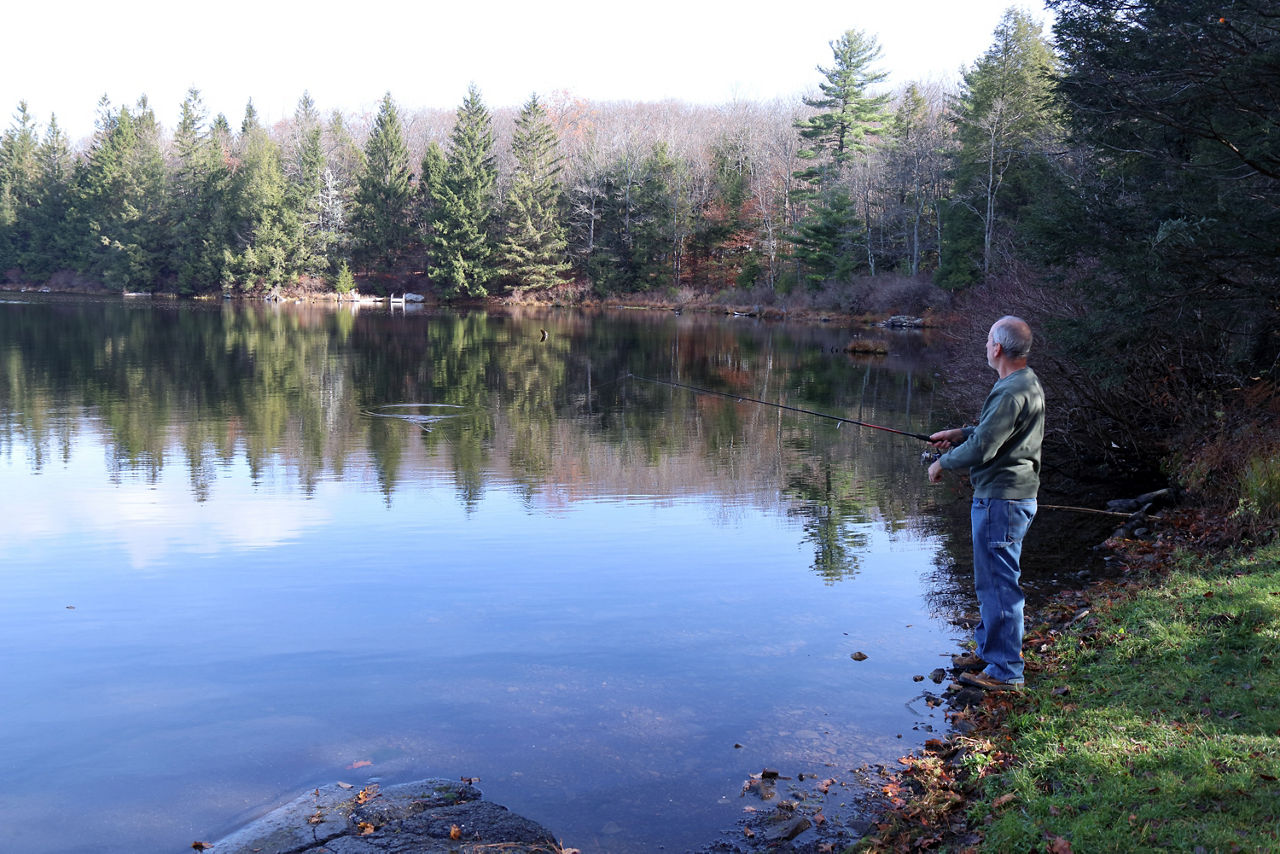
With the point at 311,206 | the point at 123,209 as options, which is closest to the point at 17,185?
the point at 123,209

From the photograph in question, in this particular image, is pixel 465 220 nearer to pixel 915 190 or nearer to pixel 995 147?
pixel 915 190

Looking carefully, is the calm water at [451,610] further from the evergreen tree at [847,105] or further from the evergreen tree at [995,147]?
the evergreen tree at [847,105]

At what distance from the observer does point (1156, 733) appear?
15.3ft

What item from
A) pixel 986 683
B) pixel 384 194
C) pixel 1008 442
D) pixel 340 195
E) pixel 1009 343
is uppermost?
pixel 384 194

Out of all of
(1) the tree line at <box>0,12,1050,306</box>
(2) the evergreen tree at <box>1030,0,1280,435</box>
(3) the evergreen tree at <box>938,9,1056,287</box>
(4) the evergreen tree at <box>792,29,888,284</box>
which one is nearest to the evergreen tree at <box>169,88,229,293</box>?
(1) the tree line at <box>0,12,1050,306</box>

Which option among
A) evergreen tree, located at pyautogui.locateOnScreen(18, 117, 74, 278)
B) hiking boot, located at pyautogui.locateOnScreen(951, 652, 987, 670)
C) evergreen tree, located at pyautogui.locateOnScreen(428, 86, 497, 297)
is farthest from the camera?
evergreen tree, located at pyautogui.locateOnScreen(18, 117, 74, 278)

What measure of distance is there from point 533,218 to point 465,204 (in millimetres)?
4850

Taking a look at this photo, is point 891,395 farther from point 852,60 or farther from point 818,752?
point 852,60

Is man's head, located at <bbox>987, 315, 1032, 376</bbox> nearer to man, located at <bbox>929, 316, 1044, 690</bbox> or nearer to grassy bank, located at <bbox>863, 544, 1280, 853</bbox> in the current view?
man, located at <bbox>929, 316, 1044, 690</bbox>

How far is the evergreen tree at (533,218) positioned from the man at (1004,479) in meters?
64.6

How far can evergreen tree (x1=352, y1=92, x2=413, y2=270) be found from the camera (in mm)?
73438

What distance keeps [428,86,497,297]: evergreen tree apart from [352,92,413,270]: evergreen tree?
16.5ft

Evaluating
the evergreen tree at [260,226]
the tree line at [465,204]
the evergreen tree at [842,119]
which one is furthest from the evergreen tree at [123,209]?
the evergreen tree at [842,119]

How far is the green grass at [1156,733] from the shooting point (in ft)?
12.7
